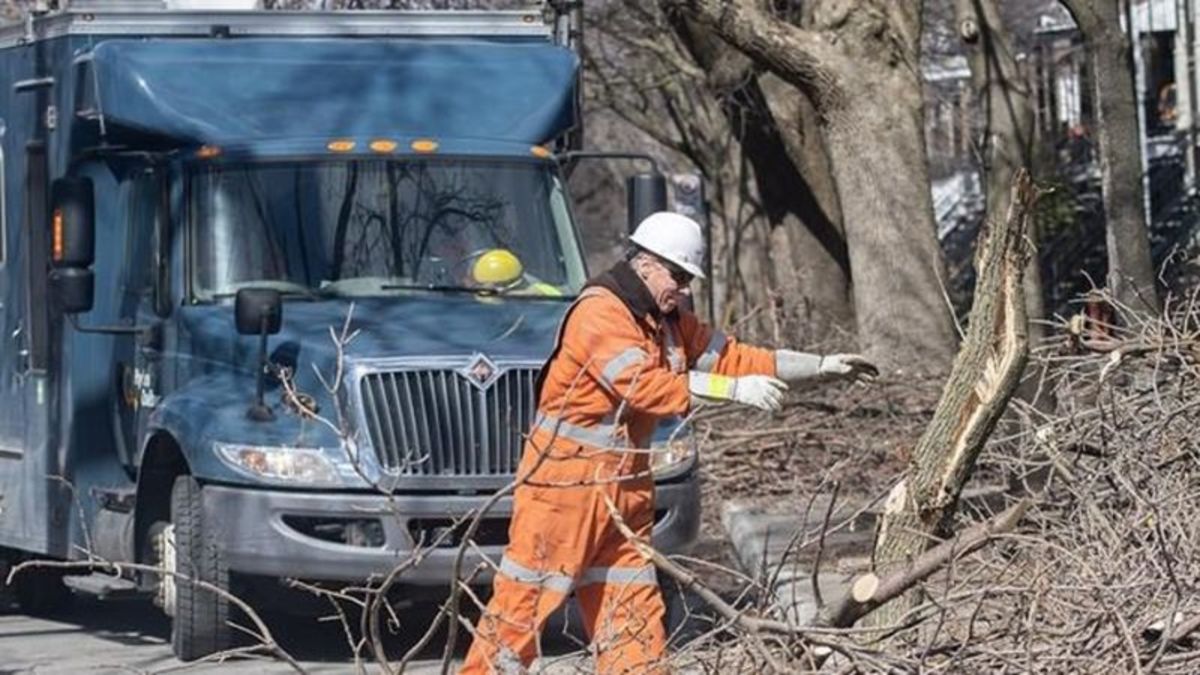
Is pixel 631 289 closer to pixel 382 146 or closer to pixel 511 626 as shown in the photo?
pixel 511 626

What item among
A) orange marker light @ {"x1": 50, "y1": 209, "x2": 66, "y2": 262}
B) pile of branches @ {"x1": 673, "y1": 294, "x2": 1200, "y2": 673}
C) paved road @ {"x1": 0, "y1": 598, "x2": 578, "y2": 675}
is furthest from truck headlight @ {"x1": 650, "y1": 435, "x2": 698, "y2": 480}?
orange marker light @ {"x1": 50, "y1": 209, "x2": 66, "y2": 262}

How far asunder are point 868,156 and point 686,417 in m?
8.70

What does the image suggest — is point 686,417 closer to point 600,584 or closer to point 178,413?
point 600,584

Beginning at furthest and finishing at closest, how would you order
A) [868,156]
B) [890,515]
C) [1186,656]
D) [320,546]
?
[868,156]
[320,546]
[890,515]
[1186,656]

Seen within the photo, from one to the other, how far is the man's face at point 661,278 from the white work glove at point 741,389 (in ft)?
0.92

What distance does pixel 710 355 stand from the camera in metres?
8.77

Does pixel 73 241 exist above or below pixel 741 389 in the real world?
above

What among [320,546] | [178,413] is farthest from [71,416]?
[320,546]

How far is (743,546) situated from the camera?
42.7 ft

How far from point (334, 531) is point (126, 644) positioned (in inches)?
68.3

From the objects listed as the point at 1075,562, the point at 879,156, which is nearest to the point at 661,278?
the point at 1075,562

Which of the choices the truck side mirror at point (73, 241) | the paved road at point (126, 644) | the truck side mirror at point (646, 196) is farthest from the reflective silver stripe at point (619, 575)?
the truck side mirror at point (73, 241)

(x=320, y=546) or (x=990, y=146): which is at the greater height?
(x=990, y=146)

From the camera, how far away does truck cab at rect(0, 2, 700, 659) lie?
1046cm
